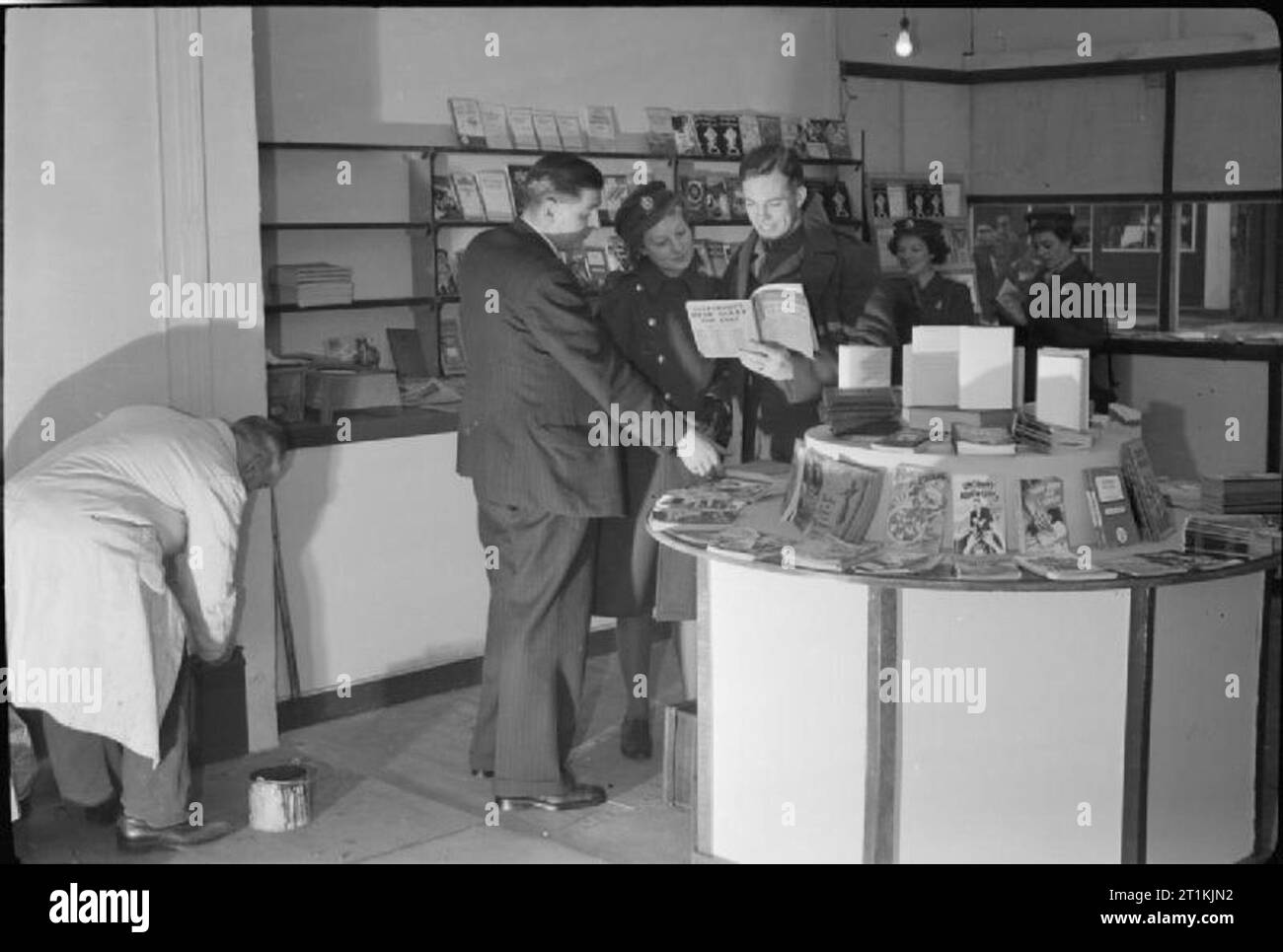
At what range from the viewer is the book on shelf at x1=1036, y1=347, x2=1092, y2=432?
4.68m

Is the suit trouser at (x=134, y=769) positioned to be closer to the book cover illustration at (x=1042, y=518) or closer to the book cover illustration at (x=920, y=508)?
the book cover illustration at (x=920, y=508)

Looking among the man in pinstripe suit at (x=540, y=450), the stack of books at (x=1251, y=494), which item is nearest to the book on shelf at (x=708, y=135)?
the man in pinstripe suit at (x=540, y=450)

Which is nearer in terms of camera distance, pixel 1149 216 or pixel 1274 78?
pixel 1274 78

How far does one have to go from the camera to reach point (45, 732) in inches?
203

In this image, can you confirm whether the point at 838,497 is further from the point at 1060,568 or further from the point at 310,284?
the point at 310,284

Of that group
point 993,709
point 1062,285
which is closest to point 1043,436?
point 993,709

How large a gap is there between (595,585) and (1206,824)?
2.04 metres

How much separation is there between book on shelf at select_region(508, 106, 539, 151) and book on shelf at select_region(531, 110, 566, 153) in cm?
2

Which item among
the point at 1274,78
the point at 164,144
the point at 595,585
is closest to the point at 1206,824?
the point at 595,585

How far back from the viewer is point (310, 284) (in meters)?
7.18

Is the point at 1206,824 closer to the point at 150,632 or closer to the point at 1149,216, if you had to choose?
the point at 150,632

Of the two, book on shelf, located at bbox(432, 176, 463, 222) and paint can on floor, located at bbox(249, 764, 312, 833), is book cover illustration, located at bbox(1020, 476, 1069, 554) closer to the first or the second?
paint can on floor, located at bbox(249, 764, 312, 833)

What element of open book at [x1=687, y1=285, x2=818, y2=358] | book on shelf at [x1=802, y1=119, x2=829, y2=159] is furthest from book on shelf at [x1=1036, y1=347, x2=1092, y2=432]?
book on shelf at [x1=802, y1=119, x2=829, y2=159]

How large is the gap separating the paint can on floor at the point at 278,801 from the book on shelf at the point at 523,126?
3.53 metres
